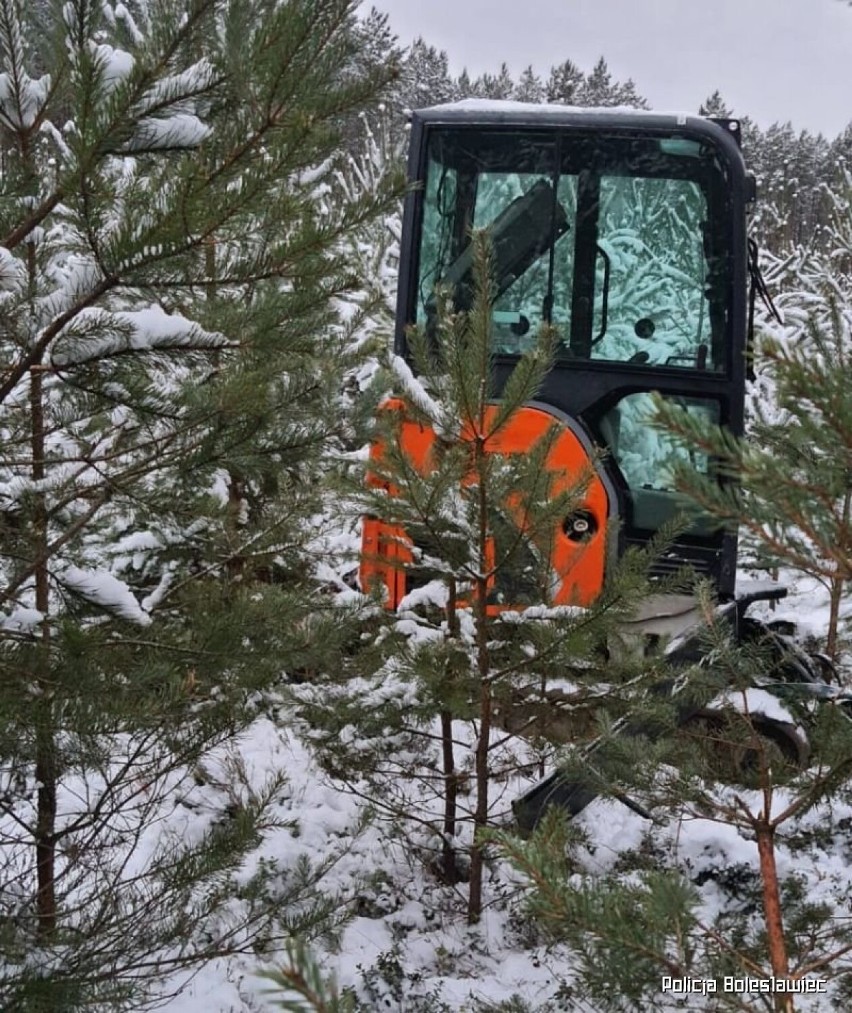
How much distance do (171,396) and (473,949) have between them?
279 centimetres

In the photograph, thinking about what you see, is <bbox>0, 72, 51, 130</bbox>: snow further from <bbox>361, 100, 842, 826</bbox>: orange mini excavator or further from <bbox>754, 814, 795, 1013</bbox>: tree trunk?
<bbox>361, 100, 842, 826</bbox>: orange mini excavator

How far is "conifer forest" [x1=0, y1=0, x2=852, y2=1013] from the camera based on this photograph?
1.72 m

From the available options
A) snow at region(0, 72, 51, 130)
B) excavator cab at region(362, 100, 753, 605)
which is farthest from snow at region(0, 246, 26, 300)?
excavator cab at region(362, 100, 753, 605)

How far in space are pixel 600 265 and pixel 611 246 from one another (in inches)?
4.4

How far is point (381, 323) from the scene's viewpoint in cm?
746

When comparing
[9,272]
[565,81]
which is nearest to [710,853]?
[9,272]

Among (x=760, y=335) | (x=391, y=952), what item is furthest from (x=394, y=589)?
(x=760, y=335)

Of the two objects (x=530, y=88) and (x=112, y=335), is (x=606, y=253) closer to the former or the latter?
(x=112, y=335)

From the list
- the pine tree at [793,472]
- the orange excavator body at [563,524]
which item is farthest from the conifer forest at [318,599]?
the orange excavator body at [563,524]

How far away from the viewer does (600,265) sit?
450 cm

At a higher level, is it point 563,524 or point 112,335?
point 112,335

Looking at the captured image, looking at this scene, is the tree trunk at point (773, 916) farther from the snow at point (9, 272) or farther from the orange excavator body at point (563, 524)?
the snow at point (9, 272)

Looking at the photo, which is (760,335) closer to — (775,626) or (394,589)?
(394,589)

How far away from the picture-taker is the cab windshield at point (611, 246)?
4449 mm
